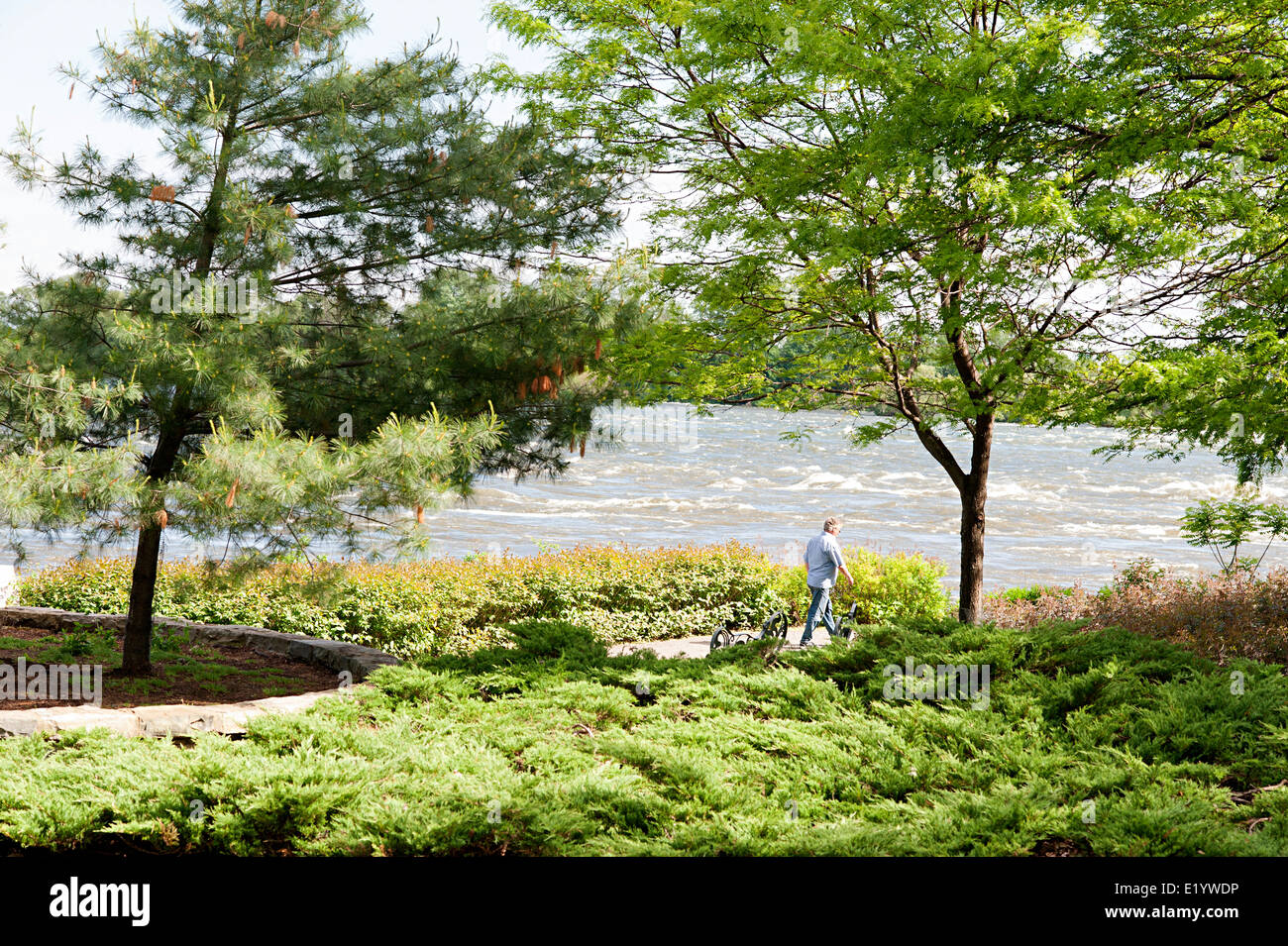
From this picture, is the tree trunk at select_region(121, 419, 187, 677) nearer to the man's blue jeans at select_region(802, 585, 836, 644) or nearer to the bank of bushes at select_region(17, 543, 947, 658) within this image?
the bank of bushes at select_region(17, 543, 947, 658)

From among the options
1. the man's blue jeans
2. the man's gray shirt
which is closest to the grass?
the man's gray shirt

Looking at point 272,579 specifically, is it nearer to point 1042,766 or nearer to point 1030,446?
point 1042,766

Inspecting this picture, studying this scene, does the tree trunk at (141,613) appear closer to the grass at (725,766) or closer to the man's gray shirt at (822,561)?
the grass at (725,766)

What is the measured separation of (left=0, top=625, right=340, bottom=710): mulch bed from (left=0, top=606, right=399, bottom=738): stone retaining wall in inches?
4.9

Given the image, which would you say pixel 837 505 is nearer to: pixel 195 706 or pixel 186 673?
pixel 186 673

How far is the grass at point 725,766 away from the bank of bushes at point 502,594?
2204 mm

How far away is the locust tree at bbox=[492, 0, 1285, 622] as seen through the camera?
670cm

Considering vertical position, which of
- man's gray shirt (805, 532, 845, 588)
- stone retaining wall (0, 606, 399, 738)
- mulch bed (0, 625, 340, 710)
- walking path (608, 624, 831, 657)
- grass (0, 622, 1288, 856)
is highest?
man's gray shirt (805, 532, 845, 588)

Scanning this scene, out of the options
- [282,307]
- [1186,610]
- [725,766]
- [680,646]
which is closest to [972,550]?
[1186,610]

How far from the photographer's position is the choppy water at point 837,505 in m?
26.6

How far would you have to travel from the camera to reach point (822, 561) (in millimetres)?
10953

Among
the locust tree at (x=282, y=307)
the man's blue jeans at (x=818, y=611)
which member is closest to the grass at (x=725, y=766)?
the locust tree at (x=282, y=307)

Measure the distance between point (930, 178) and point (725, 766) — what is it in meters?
5.00
